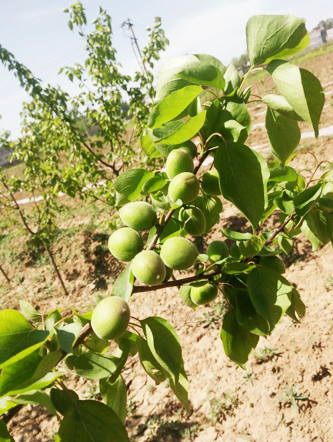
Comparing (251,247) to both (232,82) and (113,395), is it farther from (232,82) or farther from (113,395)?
(113,395)

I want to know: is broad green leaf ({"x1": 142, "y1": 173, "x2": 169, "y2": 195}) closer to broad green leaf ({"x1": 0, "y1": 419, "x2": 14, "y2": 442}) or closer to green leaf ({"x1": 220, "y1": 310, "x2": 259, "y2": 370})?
green leaf ({"x1": 220, "y1": 310, "x2": 259, "y2": 370})

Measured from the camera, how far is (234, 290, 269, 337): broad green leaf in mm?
787

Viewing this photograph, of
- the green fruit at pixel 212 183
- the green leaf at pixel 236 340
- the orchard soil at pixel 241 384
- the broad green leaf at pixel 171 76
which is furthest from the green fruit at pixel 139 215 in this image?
the orchard soil at pixel 241 384

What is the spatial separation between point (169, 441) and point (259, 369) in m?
0.84

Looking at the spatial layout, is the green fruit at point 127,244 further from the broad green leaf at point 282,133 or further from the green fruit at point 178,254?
the broad green leaf at point 282,133

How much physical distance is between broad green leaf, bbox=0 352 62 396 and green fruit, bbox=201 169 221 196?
0.46 m

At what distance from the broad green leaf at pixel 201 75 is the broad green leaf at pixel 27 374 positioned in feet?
1.82

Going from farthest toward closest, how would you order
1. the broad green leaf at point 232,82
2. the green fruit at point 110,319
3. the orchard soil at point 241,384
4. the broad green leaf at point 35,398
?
the orchard soil at point 241,384 < the broad green leaf at point 232,82 < the green fruit at point 110,319 < the broad green leaf at point 35,398

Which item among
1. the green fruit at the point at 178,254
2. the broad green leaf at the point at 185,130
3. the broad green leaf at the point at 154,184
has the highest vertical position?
the broad green leaf at the point at 185,130

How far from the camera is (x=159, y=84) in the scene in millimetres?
749

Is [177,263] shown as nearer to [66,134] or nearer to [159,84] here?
[159,84]

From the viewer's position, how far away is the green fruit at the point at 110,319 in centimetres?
61

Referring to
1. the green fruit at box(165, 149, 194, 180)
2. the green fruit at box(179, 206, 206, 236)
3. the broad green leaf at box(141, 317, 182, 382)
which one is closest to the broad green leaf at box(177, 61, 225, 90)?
the green fruit at box(165, 149, 194, 180)

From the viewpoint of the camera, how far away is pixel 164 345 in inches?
26.7
